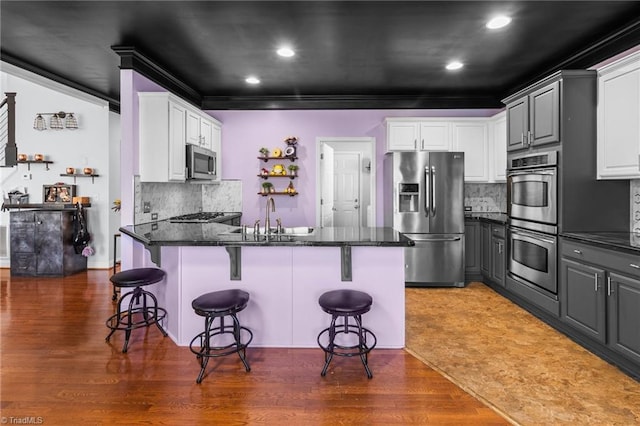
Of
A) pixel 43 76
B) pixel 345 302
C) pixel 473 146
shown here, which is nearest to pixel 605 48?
pixel 473 146

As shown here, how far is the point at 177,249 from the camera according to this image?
3139 mm

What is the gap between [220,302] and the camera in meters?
2.60

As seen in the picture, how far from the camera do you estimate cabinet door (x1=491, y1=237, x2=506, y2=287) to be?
182 inches

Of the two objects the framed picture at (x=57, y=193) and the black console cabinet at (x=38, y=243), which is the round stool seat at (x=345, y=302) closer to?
the black console cabinet at (x=38, y=243)

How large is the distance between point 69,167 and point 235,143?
2.73 metres

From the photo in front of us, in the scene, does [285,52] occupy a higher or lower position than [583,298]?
higher

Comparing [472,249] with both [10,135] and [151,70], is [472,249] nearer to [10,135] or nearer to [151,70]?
[151,70]

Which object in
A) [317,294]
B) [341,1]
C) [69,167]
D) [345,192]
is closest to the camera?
[341,1]

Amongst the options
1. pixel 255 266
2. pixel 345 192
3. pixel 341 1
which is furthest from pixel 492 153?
pixel 255 266

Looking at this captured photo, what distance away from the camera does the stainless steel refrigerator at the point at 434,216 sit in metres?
5.07

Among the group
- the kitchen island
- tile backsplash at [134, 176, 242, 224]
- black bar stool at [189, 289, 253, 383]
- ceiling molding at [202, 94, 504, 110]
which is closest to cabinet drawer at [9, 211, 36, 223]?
tile backsplash at [134, 176, 242, 224]

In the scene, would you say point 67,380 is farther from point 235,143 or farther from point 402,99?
point 402,99

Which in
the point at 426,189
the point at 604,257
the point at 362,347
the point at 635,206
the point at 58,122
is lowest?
the point at 362,347

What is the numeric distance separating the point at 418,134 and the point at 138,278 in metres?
4.03
